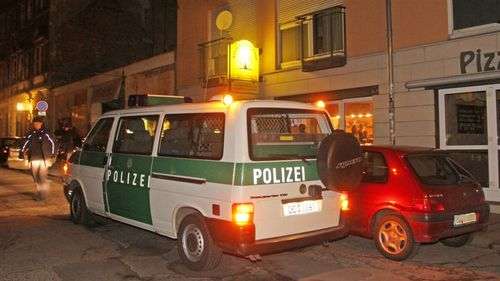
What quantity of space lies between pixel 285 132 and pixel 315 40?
29.1 feet

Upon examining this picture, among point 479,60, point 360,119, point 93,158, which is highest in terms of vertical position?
point 479,60

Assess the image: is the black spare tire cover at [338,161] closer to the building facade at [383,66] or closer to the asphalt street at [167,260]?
the asphalt street at [167,260]

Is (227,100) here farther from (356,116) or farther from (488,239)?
(356,116)

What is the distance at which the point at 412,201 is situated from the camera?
20.7 feet

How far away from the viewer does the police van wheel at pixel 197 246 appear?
566 cm

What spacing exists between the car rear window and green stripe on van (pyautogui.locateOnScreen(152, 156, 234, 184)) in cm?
259

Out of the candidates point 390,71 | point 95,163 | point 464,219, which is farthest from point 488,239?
point 95,163

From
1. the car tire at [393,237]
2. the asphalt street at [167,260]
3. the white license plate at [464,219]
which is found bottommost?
the asphalt street at [167,260]

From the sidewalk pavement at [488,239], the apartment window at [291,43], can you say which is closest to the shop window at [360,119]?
the apartment window at [291,43]

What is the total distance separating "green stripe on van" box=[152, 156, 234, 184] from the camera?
5.40m

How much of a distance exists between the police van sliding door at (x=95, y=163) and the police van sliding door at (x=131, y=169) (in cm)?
28

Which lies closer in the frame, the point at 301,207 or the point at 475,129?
the point at 301,207

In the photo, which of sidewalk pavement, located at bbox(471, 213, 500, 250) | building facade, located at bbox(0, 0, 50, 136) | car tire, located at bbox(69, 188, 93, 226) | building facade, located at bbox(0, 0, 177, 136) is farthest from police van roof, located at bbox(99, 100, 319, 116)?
building facade, located at bbox(0, 0, 50, 136)

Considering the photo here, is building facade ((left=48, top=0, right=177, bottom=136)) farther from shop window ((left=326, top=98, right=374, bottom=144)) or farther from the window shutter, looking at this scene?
shop window ((left=326, top=98, right=374, bottom=144))
